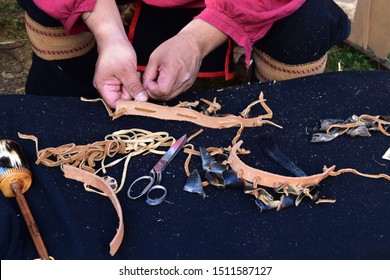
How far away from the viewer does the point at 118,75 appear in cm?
119

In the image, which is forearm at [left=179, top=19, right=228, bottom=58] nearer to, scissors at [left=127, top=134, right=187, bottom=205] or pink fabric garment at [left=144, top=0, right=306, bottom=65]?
pink fabric garment at [left=144, top=0, right=306, bottom=65]

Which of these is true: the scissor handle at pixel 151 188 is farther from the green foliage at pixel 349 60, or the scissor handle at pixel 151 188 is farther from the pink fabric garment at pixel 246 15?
the green foliage at pixel 349 60

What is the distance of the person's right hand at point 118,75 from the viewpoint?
1.19 m

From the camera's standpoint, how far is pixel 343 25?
143cm

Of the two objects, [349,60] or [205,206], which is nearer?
[205,206]

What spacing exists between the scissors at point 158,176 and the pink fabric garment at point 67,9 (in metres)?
0.39

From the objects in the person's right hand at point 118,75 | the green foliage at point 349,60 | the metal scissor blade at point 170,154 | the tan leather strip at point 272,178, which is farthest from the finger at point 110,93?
the green foliage at point 349,60

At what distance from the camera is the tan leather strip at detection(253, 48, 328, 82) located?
139 centimetres

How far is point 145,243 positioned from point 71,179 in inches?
8.0

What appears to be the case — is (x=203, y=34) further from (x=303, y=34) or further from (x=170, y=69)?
(x=303, y=34)

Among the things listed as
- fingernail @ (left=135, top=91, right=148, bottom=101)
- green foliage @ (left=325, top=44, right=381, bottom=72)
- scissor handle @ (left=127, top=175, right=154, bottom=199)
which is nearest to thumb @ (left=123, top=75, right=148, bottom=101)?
fingernail @ (left=135, top=91, right=148, bottom=101)

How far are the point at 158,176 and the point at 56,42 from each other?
1.79 ft

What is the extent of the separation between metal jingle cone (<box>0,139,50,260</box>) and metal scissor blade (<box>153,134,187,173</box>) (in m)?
0.23

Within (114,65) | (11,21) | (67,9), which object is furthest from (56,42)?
(11,21)
